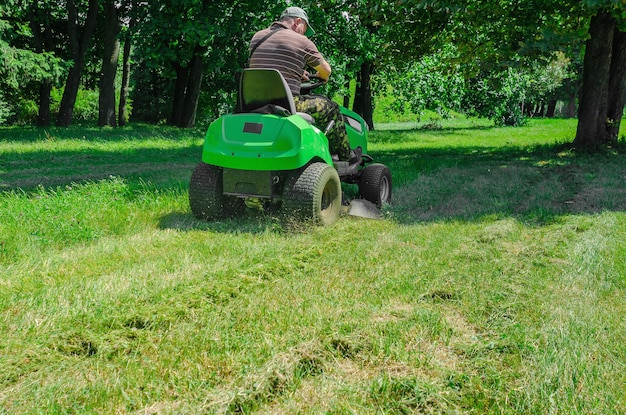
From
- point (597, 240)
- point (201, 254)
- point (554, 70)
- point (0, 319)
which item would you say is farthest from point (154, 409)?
point (554, 70)

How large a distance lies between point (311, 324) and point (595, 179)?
7.32 meters

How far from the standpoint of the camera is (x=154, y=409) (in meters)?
2.36

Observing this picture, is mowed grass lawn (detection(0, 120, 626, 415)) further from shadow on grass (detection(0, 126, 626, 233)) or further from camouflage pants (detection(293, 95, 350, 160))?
camouflage pants (detection(293, 95, 350, 160))

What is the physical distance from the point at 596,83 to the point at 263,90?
963cm

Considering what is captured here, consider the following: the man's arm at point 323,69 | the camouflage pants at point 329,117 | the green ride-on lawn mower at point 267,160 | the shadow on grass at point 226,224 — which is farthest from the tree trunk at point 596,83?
the shadow on grass at point 226,224

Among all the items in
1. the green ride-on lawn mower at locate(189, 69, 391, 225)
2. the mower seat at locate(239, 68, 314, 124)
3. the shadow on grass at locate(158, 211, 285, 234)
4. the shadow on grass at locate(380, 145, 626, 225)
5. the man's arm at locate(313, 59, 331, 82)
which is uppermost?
the man's arm at locate(313, 59, 331, 82)

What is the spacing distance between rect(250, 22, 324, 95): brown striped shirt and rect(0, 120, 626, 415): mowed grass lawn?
1541 mm

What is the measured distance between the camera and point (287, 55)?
18.7 feet

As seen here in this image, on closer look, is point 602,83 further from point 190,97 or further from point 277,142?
point 190,97

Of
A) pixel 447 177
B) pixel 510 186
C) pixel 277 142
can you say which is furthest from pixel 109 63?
pixel 277 142

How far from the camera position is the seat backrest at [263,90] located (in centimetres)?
545

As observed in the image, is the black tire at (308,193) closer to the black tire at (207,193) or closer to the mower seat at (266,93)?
the mower seat at (266,93)

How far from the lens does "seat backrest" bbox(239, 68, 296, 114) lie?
545cm

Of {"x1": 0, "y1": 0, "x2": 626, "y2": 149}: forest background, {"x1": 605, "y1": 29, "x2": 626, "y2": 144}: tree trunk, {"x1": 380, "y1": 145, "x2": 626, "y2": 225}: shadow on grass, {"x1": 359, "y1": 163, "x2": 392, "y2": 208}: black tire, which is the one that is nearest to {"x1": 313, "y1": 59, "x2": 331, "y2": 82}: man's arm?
{"x1": 359, "y1": 163, "x2": 392, "y2": 208}: black tire
